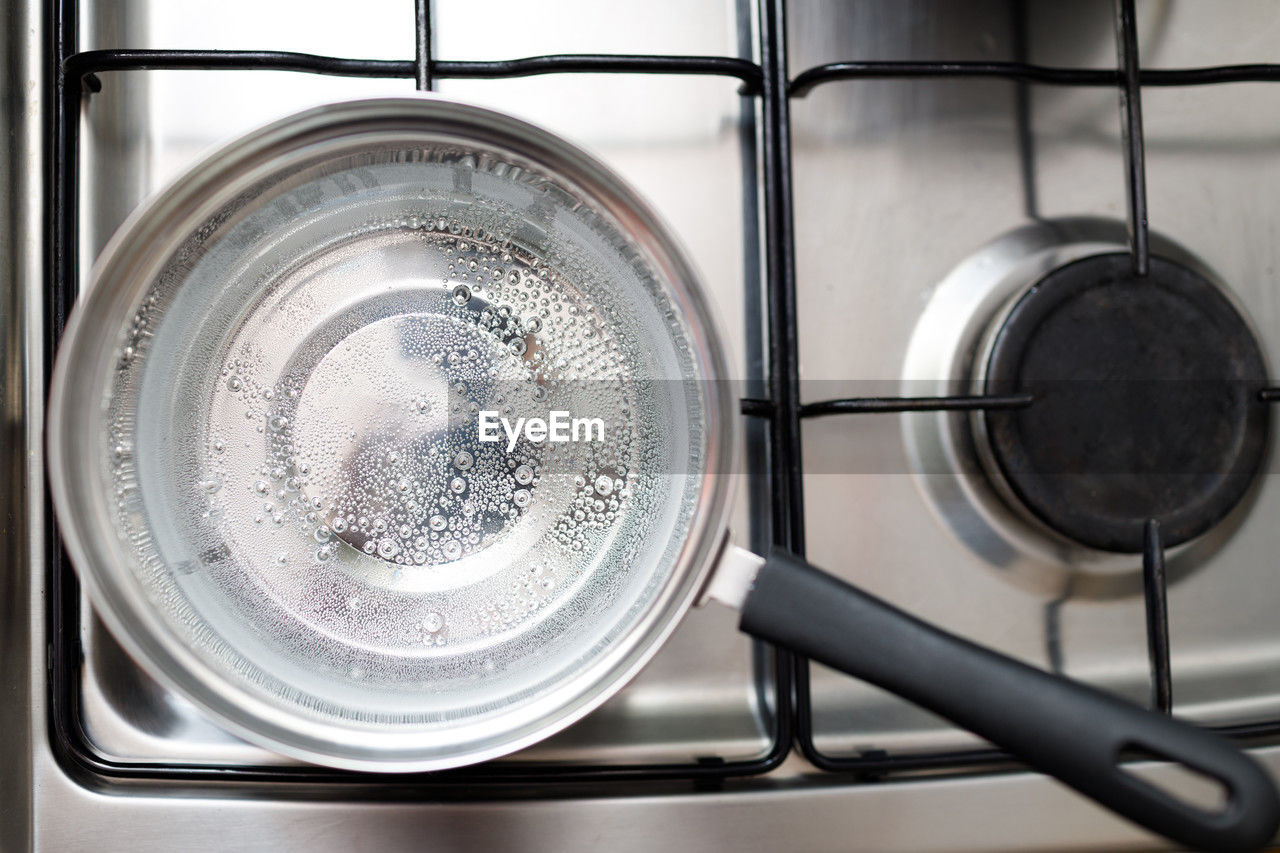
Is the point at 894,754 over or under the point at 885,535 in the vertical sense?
under

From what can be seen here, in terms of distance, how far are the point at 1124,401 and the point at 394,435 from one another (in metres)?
0.35

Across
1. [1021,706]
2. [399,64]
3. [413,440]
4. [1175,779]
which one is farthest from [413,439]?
[1175,779]

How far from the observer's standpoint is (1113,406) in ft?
1.20

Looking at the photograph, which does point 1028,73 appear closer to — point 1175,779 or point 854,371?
point 854,371

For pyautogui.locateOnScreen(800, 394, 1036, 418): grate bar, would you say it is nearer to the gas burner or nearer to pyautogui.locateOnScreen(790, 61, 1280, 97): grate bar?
the gas burner

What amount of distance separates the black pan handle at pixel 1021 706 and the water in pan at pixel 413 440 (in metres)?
0.08

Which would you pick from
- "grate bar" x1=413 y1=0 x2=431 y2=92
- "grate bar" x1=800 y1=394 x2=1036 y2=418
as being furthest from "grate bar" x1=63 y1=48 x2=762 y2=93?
"grate bar" x1=800 y1=394 x2=1036 y2=418

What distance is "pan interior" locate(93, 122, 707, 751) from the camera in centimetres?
34

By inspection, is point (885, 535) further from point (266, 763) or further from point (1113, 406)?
point (266, 763)

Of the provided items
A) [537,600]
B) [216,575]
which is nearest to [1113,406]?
[537,600]

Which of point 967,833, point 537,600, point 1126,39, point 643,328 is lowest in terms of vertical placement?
point 967,833

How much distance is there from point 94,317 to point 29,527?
115 mm

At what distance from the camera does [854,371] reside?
37 centimetres

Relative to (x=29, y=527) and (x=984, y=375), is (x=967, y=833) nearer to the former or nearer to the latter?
(x=984, y=375)
